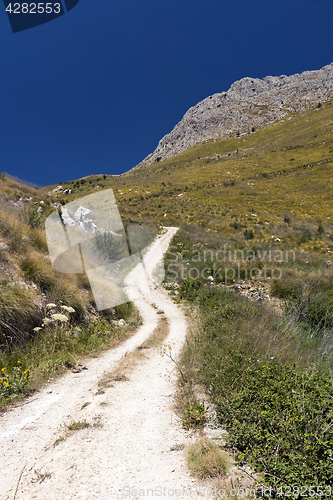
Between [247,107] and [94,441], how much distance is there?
171898mm

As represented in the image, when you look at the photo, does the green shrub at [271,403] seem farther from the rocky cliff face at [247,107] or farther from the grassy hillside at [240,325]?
the rocky cliff face at [247,107]

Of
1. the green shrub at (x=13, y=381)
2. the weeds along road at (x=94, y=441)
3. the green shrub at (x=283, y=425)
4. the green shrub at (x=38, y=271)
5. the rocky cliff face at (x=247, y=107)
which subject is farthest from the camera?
the rocky cliff face at (x=247, y=107)

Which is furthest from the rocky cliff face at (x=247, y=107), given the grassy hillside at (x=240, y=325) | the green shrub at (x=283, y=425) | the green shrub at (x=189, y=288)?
the green shrub at (x=283, y=425)

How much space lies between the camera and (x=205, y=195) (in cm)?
4969

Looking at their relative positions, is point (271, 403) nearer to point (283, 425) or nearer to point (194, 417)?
point (283, 425)

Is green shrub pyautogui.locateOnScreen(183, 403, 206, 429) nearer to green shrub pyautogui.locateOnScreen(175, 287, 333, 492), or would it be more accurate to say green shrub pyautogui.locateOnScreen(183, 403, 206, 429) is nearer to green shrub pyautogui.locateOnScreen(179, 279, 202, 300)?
green shrub pyautogui.locateOnScreen(175, 287, 333, 492)

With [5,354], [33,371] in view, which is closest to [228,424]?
[33,371]

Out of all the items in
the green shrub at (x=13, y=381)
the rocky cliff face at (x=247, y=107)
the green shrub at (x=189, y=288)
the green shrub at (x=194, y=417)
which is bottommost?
the green shrub at (x=189, y=288)

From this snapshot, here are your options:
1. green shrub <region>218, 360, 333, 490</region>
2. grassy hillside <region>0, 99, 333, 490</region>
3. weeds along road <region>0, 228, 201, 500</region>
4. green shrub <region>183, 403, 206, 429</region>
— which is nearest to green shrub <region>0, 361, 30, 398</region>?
grassy hillside <region>0, 99, 333, 490</region>

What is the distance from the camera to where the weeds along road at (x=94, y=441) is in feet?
7.93

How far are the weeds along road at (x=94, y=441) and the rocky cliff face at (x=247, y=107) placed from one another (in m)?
143

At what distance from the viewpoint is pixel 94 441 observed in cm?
308

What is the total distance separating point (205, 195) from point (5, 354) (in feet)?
160

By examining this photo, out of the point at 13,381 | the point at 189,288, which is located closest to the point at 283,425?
the point at 13,381
